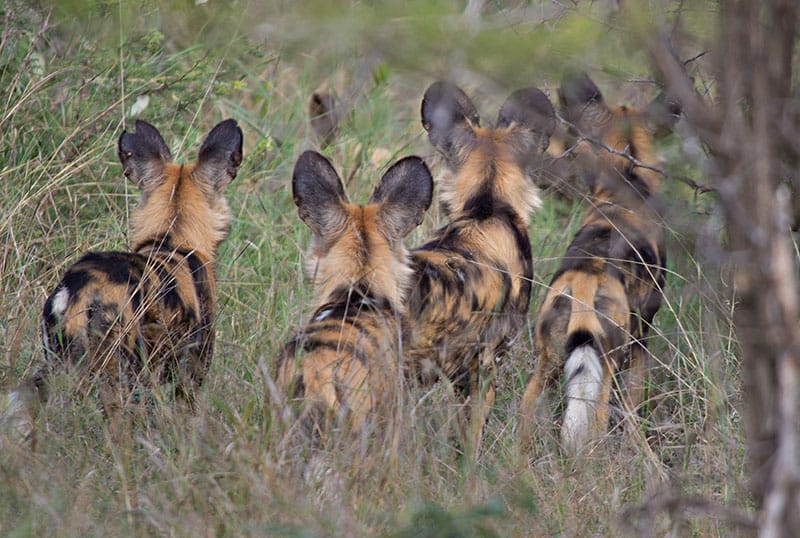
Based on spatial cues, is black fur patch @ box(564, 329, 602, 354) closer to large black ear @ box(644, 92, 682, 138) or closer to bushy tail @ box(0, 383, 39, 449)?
large black ear @ box(644, 92, 682, 138)

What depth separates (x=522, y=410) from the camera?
3.29 meters

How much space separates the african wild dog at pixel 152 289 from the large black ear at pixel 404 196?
65 centimetres

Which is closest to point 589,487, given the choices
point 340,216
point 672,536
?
point 672,536

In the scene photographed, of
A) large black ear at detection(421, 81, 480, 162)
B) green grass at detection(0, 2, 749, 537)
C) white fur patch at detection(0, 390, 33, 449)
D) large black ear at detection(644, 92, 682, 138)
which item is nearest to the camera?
green grass at detection(0, 2, 749, 537)

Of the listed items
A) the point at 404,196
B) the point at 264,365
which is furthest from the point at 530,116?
the point at 264,365

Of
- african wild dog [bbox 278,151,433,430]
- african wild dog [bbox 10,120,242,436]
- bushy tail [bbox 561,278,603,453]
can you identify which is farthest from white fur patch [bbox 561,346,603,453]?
african wild dog [bbox 10,120,242,436]

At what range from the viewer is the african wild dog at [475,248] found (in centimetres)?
331

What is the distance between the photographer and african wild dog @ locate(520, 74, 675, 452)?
3.35 m

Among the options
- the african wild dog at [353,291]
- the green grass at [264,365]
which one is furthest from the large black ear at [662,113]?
the african wild dog at [353,291]

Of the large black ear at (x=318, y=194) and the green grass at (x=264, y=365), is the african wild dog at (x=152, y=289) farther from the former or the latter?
the large black ear at (x=318, y=194)

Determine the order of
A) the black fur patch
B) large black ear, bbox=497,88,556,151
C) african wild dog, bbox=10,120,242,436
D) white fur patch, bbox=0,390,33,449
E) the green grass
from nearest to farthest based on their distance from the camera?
→ 1. the green grass
2. white fur patch, bbox=0,390,33,449
3. african wild dog, bbox=10,120,242,436
4. the black fur patch
5. large black ear, bbox=497,88,556,151

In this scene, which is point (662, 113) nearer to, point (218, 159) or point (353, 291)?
point (353, 291)

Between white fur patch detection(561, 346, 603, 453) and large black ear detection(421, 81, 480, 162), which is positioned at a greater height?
large black ear detection(421, 81, 480, 162)

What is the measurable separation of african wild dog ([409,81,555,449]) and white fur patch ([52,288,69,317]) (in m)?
0.97
